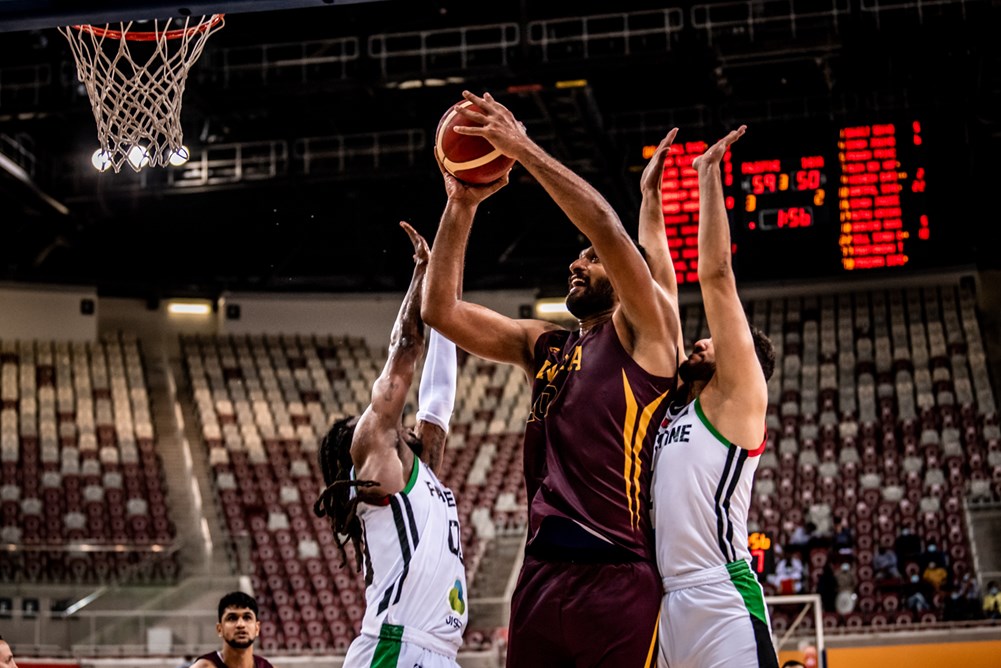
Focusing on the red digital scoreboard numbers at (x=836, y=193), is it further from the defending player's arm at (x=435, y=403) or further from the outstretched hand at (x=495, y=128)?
the outstretched hand at (x=495, y=128)

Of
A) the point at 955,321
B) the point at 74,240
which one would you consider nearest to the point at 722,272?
the point at 955,321

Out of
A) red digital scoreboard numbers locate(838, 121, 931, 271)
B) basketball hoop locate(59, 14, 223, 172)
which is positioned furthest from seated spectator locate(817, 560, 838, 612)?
basketball hoop locate(59, 14, 223, 172)

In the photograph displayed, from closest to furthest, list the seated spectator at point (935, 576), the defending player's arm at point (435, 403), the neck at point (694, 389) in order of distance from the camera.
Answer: the neck at point (694, 389), the defending player's arm at point (435, 403), the seated spectator at point (935, 576)

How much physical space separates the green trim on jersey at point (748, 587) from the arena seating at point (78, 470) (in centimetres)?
1297

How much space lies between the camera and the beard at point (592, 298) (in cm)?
400

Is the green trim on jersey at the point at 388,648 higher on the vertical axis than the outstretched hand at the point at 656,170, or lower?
lower

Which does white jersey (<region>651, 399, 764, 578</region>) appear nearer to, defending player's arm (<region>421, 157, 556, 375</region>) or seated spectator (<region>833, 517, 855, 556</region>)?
defending player's arm (<region>421, 157, 556, 375</region>)

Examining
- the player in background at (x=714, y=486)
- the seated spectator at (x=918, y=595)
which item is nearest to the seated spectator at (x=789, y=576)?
the seated spectator at (x=918, y=595)

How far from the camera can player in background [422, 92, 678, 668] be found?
3.58m

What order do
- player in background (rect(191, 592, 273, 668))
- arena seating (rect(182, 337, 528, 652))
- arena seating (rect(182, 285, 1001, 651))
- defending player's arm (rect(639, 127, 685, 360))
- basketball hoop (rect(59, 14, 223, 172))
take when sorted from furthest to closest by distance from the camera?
1. arena seating (rect(182, 337, 528, 652))
2. arena seating (rect(182, 285, 1001, 651))
3. player in background (rect(191, 592, 273, 668))
4. basketball hoop (rect(59, 14, 223, 172))
5. defending player's arm (rect(639, 127, 685, 360))

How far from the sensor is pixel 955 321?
66.1ft

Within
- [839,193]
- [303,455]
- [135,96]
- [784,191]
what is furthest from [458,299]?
[303,455]

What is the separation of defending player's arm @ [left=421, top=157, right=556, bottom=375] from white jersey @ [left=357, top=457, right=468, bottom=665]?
80 centimetres

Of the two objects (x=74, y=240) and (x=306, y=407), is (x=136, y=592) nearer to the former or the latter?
(x=306, y=407)
